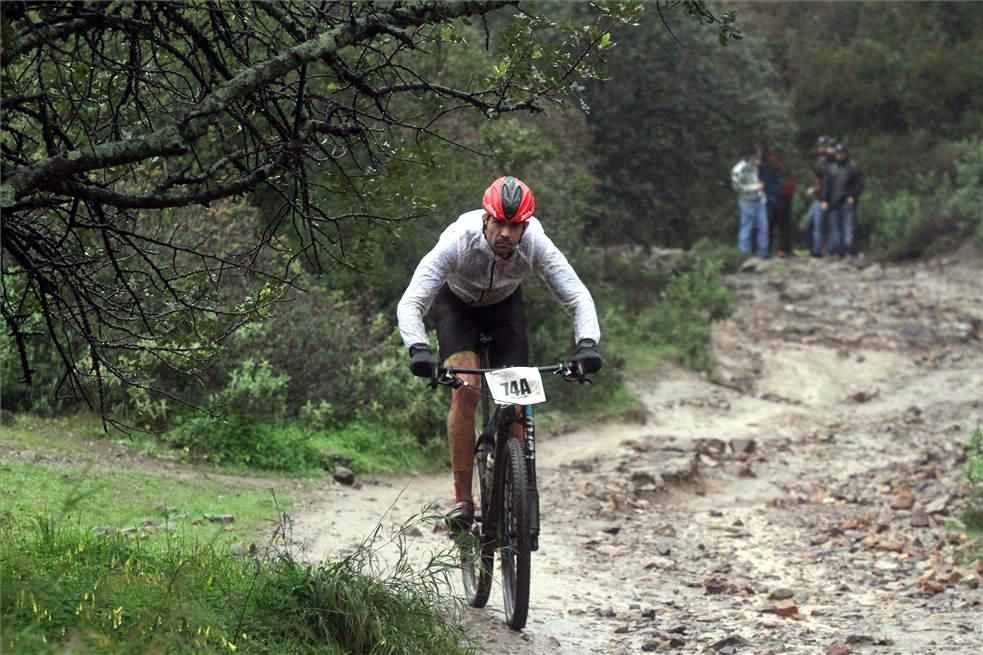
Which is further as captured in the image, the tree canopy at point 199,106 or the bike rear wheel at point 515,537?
the bike rear wheel at point 515,537

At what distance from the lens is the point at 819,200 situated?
84.3ft

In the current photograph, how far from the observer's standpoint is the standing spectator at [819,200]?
25.1 metres

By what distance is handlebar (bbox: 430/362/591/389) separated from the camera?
6.63 metres

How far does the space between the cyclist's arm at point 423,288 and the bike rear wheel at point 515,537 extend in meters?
0.70

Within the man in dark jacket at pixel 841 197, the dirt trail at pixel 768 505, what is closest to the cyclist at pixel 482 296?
the dirt trail at pixel 768 505

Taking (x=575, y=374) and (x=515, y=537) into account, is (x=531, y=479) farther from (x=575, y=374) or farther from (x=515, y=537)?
(x=575, y=374)

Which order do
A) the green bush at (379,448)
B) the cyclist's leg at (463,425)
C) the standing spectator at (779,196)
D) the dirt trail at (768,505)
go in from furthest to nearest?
the standing spectator at (779,196) < the green bush at (379,448) < the dirt trail at (768,505) < the cyclist's leg at (463,425)

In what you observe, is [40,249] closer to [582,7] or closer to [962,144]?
[582,7]

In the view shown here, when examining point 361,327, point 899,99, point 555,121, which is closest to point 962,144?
point 899,99

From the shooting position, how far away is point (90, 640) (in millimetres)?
4688

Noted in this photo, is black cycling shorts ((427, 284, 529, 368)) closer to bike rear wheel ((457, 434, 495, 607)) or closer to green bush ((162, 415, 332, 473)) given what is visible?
bike rear wheel ((457, 434, 495, 607))

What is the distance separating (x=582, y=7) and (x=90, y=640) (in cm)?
1583

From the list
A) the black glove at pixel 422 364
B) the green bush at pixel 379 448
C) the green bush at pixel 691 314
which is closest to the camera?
the black glove at pixel 422 364

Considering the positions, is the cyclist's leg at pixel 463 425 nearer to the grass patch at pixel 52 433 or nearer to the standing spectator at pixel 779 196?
the grass patch at pixel 52 433
